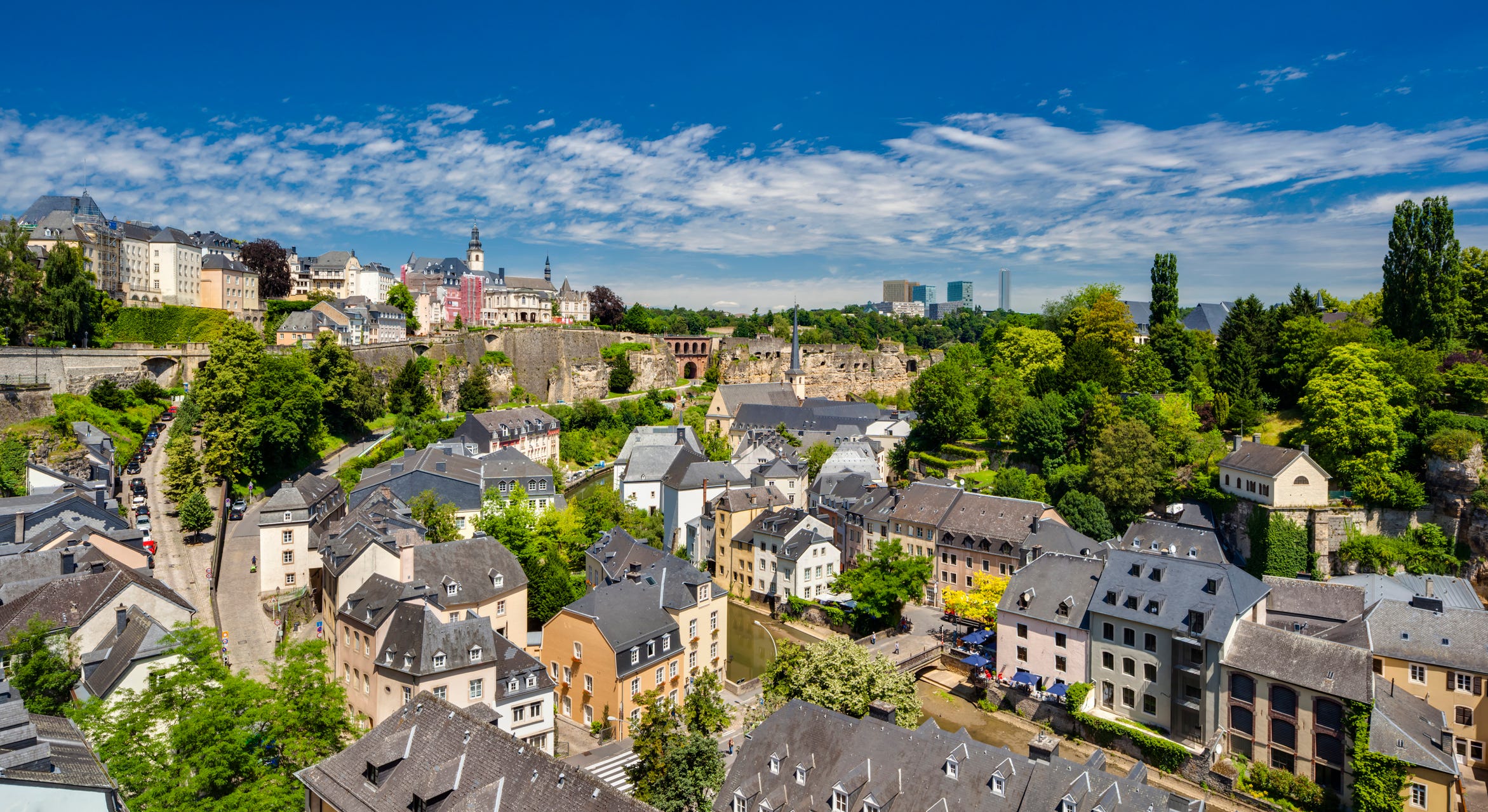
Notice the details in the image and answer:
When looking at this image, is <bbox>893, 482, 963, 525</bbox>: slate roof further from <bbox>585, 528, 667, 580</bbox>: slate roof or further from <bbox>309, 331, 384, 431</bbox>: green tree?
<bbox>309, 331, 384, 431</bbox>: green tree

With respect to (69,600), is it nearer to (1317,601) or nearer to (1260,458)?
(1317,601)

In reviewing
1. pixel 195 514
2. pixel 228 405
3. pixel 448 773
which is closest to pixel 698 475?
pixel 228 405

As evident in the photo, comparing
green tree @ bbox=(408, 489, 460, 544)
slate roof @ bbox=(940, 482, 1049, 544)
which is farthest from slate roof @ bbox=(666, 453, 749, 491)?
green tree @ bbox=(408, 489, 460, 544)

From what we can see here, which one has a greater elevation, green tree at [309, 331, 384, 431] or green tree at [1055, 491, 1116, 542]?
green tree at [309, 331, 384, 431]

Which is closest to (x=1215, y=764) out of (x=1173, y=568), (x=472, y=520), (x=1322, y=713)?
(x=1322, y=713)

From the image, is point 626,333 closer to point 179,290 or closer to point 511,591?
point 179,290

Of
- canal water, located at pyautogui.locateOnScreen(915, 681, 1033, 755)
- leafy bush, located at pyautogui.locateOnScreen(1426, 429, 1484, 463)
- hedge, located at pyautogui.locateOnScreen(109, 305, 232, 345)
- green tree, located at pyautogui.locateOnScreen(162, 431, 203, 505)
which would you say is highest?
hedge, located at pyautogui.locateOnScreen(109, 305, 232, 345)
